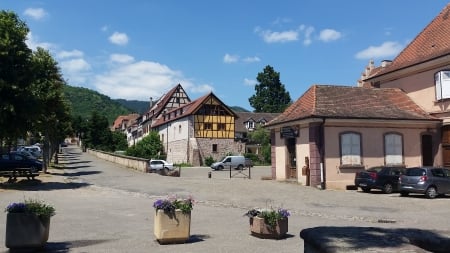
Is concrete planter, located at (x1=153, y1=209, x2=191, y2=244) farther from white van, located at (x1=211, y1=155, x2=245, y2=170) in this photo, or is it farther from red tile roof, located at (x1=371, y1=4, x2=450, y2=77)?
white van, located at (x1=211, y1=155, x2=245, y2=170)

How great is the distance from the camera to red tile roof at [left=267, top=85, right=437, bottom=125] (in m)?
26.7

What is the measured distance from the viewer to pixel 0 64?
2400 centimetres

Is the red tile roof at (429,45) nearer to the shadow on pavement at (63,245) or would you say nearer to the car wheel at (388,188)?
the car wheel at (388,188)

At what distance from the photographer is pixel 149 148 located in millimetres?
71438

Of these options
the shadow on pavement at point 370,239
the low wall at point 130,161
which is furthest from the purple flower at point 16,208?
the low wall at point 130,161

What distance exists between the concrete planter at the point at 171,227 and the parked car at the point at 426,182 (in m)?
15.4

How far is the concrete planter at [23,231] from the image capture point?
8.97m

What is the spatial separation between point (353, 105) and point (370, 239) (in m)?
24.7

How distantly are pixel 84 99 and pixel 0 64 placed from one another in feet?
510

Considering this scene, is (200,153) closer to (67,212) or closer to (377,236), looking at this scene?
(67,212)

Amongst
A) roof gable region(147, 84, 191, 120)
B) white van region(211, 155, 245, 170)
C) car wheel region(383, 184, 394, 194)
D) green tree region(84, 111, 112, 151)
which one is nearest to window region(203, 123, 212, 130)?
white van region(211, 155, 245, 170)

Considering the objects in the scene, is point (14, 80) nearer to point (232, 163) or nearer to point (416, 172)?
point (416, 172)

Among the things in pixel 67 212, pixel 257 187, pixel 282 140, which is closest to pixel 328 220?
pixel 67 212

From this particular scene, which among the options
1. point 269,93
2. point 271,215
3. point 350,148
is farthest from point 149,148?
point 271,215
